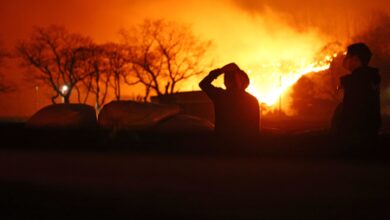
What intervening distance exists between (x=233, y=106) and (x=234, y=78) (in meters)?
0.33

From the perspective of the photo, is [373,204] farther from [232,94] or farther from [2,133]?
[2,133]

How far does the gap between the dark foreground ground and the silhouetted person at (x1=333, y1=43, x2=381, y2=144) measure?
0.45 metres

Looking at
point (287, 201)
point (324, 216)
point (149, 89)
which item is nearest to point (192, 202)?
point (287, 201)

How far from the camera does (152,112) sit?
1511cm

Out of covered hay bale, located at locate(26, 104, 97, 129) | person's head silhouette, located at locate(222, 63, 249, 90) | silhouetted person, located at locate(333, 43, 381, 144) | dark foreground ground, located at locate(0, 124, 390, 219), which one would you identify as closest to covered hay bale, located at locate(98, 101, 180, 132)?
covered hay bale, located at locate(26, 104, 97, 129)

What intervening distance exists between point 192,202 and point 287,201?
756 millimetres

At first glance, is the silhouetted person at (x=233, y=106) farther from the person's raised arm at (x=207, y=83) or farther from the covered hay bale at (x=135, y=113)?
the covered hay bale at (x=135, y=113)

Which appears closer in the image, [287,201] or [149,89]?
[287,201]

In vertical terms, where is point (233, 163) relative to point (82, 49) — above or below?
below

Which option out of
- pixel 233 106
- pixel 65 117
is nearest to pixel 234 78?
pixel 233 106

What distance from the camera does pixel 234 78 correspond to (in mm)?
6574

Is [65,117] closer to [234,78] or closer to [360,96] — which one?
[234,78]

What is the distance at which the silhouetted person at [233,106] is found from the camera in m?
6.60


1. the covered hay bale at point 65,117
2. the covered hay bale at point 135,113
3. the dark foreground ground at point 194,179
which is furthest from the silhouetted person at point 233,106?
the covered hay bale at point 135,113
